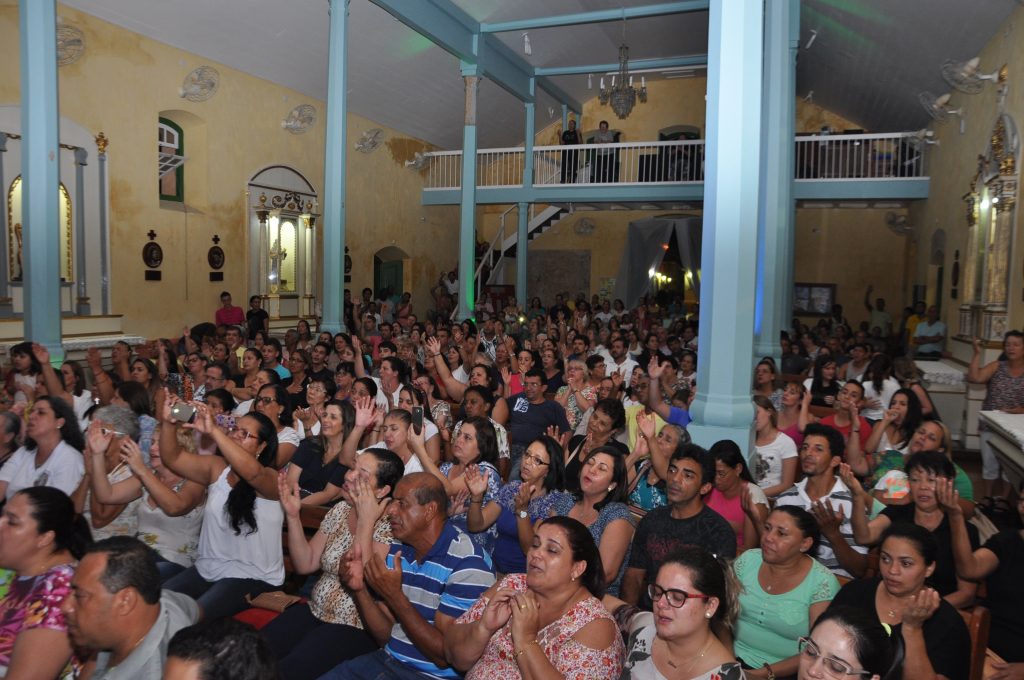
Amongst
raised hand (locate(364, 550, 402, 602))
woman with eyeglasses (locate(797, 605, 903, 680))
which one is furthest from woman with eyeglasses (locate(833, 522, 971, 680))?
raised hand (locate(364, 550, 402, 602))

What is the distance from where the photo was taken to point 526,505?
3.54 meters

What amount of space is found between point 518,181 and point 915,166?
9512 mm

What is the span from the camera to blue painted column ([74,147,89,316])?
10.7 meters

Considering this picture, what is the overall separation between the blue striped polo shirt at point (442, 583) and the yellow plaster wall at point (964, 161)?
7412 mm

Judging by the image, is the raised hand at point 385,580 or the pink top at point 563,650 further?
the raised hand at point 385,580

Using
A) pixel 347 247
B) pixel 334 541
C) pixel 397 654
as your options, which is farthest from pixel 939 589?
pixel 347 247

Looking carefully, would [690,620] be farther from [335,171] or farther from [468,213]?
[468,213]

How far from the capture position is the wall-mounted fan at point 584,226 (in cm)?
2153

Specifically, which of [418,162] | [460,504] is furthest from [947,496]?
[418,162]

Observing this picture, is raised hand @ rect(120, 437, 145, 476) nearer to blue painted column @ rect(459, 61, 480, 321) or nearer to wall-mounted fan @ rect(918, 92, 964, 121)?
blue painted column @ rect(459, 61, 480, 321)

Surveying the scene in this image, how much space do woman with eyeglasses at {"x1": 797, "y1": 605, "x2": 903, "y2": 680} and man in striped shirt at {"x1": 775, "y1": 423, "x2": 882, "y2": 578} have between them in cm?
145

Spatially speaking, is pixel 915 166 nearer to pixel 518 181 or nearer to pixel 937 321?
pixel 937 321

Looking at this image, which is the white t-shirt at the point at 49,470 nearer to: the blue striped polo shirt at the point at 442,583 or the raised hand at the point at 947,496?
the blue striped polo shirt at the point at 442,583

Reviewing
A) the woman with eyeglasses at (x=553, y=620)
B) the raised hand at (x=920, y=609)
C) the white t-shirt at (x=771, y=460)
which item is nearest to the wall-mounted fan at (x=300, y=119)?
the white t-shirt at (x=771, y=460)
